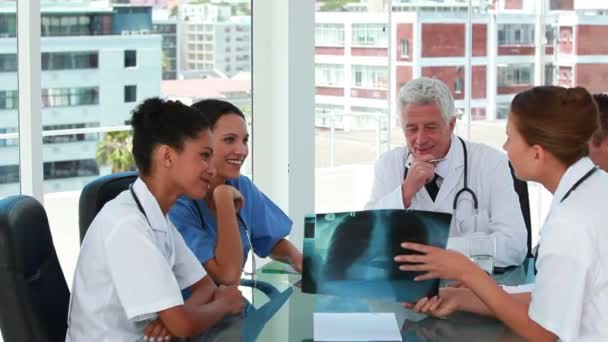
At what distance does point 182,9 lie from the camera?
4.74 meters

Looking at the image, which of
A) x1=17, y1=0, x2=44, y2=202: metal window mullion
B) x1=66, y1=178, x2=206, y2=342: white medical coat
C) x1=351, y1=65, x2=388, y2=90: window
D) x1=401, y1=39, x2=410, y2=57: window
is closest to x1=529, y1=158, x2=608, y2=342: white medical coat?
x1=66, y1=178, x2=206, y2=342: white medical coat

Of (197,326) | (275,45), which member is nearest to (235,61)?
(275,45)

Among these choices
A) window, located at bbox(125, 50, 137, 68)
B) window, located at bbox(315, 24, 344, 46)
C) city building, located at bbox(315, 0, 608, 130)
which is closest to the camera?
window, located at bbox(125, 50, 137, 68)

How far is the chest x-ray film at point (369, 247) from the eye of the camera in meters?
2.16

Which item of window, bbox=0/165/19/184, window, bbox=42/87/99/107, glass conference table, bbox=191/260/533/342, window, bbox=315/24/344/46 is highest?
window, bbox=315/24/344/46

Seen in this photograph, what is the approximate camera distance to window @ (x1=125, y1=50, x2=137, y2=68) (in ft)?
15.2

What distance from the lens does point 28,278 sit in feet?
6.74

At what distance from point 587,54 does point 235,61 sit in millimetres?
2805

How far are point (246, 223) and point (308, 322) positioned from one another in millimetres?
723

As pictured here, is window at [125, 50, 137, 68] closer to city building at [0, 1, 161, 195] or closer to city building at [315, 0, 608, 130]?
city building at [0, 1, 161, 195]

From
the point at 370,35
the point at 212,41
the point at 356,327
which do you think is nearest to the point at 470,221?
the point at 356,327

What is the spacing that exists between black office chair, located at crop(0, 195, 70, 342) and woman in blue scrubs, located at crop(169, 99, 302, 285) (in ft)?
1.47

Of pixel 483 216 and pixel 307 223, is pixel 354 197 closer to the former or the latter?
pixel 483 216

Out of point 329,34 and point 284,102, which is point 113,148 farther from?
point 329,34
